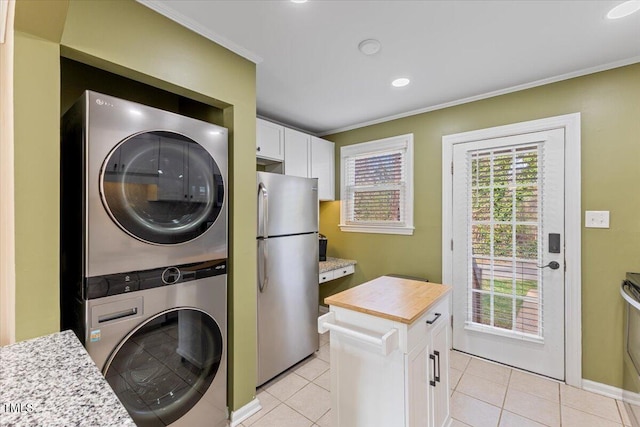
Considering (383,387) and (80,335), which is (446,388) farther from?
(80,335)

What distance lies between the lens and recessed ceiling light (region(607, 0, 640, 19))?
150cm

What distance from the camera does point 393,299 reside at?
1.54 meters

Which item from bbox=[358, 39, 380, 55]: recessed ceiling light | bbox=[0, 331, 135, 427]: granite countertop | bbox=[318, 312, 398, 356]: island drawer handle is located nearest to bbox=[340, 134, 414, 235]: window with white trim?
bbox=[358, 39, 380, 55]: recessed ceiling light

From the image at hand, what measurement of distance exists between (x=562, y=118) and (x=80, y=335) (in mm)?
3488

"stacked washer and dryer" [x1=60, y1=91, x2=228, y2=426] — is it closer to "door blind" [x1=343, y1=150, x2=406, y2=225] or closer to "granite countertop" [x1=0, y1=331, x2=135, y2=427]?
"granite countertop" [x1=0, y1=331, x2=135, y2=427]

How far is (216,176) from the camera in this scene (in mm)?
1753

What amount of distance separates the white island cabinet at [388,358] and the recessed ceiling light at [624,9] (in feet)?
5.97

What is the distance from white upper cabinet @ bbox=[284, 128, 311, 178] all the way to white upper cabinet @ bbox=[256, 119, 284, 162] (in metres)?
0.08

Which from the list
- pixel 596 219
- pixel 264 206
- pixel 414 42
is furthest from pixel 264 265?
pixel 596 219

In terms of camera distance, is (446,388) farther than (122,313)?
Yes

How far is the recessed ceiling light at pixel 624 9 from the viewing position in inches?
59.1

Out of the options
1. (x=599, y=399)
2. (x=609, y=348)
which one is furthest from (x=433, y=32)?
(x=599, y=399)

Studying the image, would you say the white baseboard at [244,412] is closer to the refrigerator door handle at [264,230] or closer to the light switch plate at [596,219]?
the refrigerator door handle at [264,230]

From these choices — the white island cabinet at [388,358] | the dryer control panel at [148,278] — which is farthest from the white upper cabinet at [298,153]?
the white island cabinet at [388,358]
